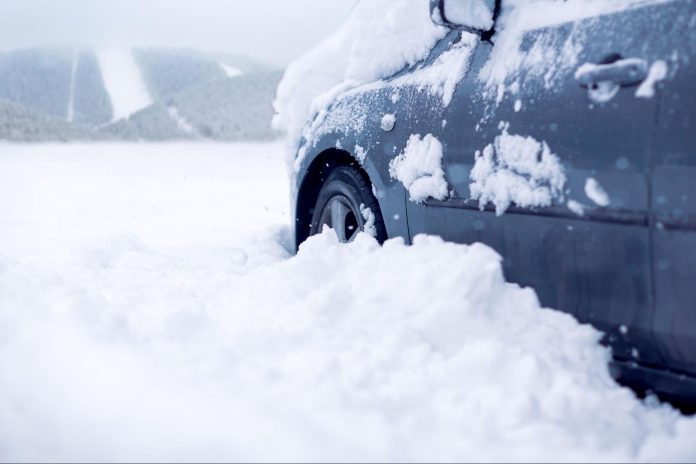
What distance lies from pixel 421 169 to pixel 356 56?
41.4 inches

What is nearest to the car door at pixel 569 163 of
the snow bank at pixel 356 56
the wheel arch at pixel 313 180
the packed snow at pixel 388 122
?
the packed snow at pixel 388 122

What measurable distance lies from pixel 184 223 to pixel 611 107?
5.45m

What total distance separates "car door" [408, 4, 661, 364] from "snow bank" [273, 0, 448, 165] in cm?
64

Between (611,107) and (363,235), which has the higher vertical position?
(611,107)

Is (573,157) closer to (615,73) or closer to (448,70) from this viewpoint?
(615,73)

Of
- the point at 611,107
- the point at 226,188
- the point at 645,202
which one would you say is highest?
the point at 611,107

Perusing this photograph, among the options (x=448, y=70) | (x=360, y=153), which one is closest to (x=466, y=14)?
(x=448, y=70)

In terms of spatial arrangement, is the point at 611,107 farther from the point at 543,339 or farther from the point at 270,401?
the point at 270,401

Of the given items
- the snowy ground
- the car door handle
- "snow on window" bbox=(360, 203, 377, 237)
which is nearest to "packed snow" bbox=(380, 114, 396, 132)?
"snow on window" bbox=(360, 203, 377, 237)

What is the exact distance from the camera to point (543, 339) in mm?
1859

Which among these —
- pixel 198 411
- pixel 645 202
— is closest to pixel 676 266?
pixel 645 202

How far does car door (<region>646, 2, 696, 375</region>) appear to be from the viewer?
1.54 meters

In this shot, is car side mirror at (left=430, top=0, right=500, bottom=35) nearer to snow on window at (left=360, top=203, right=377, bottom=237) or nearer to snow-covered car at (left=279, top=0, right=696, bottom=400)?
snow-covered car at (left=279, top=0, right=696, bottom=400)

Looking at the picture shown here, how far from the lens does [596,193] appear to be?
69.7 inches
